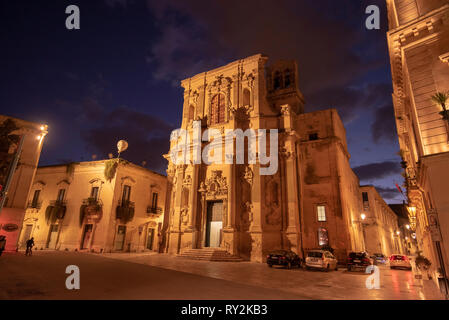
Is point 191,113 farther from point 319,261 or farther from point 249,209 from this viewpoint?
point 319,261

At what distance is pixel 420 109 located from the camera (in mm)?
11234

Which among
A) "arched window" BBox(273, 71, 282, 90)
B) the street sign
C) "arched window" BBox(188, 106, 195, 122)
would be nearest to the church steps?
the street sign

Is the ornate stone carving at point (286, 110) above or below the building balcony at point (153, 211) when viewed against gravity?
above

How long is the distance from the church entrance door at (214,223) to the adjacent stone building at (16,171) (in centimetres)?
1581

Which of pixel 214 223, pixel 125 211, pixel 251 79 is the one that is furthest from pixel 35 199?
pixel 251 79

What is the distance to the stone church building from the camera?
21.2m

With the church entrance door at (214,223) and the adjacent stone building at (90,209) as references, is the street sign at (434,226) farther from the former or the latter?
the adjacent stone building at (90,209)

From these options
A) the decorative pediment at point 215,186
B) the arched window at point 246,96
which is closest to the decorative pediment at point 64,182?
the decorative pediment at point 215,186

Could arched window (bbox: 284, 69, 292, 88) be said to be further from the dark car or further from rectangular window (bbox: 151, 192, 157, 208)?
the dark car

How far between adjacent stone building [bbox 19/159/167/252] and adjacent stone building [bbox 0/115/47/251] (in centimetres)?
498

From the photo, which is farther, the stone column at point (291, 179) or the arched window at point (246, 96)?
the arched window at point (246, 96)

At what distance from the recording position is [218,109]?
27.4m

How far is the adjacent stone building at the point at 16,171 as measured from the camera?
2064 cm
